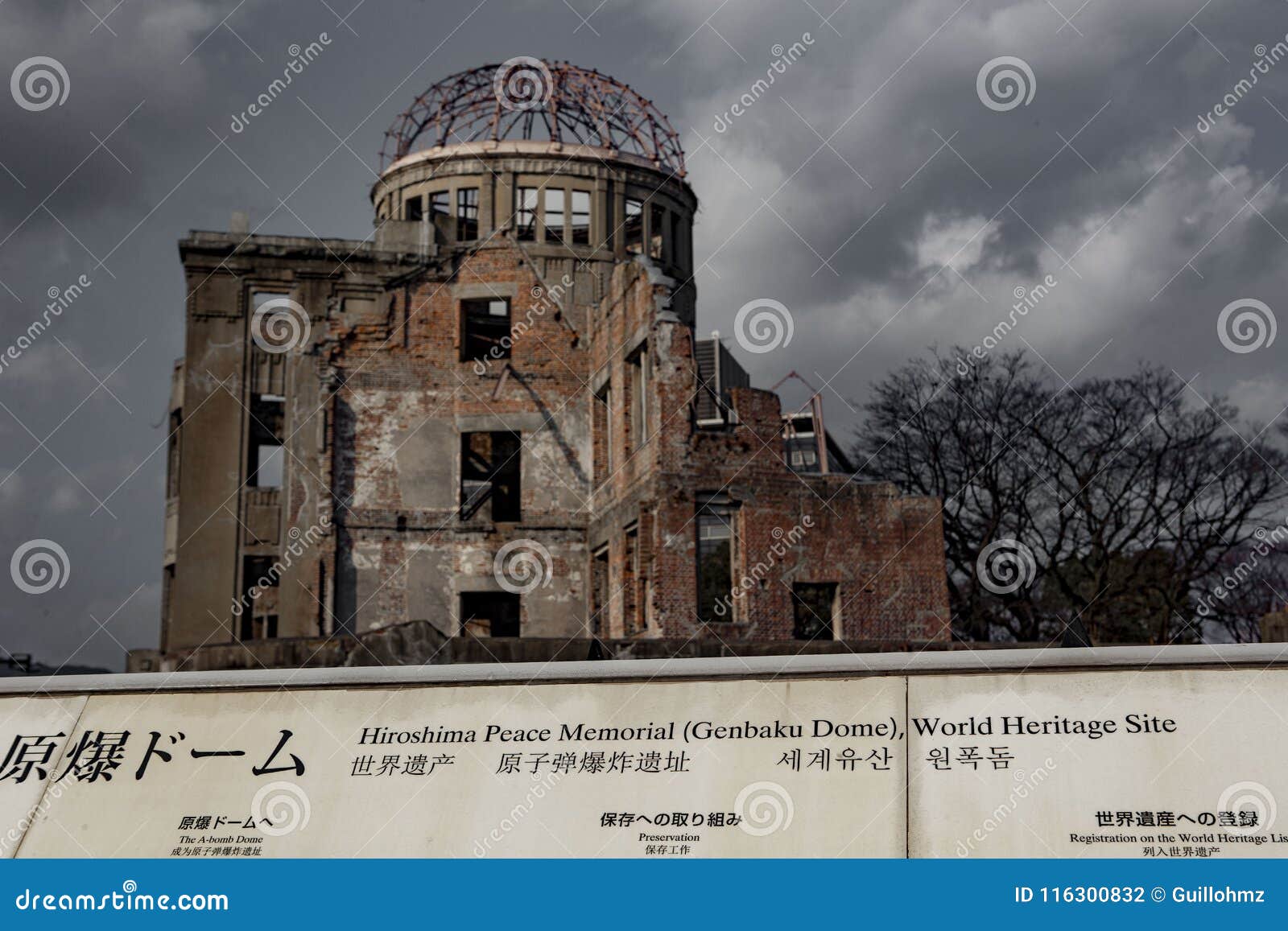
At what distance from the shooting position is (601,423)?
2519 cm

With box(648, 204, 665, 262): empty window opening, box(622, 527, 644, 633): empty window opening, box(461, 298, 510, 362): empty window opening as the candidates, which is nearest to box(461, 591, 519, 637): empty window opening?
box(622, 527, 644, 633): empty window opening

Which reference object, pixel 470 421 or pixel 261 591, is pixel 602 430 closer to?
pixel 470 421

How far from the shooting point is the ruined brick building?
2161 cm
